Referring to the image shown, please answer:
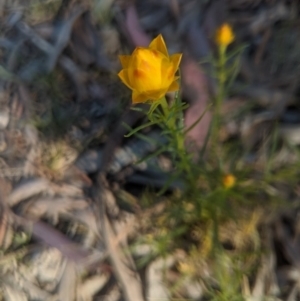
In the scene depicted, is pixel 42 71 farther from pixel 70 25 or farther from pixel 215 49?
pixel 215 49

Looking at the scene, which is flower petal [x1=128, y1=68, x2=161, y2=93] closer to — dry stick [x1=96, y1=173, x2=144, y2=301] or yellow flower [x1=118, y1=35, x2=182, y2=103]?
yellow flower [x1=118, y1=35, x2=182, y2=103]

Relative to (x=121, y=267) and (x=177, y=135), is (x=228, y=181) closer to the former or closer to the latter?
(x=177, y=135)

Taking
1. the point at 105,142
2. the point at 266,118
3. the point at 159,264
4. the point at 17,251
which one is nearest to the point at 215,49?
the point at 266,118

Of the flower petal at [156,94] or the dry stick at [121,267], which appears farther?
the dry stick at [121,267]

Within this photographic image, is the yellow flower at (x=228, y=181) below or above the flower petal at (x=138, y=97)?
below

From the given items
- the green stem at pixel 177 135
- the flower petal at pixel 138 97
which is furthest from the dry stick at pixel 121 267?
the flower petal at pixel 138 97

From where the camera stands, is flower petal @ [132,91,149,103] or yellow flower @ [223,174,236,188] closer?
flower petal @ [132,91,149,103]

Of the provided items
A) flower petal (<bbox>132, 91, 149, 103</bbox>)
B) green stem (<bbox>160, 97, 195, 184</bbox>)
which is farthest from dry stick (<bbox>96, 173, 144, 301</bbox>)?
flower petal (<bbox>132, 91, 149, 103</bbox>)

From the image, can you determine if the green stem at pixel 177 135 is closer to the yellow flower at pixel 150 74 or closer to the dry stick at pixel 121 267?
the yellow flower at pixel 150 74

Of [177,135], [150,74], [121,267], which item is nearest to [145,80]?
[150,74]

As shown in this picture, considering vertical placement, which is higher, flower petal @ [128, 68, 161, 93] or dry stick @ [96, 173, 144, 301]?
flower petal @ [128, 68, 161, 93]

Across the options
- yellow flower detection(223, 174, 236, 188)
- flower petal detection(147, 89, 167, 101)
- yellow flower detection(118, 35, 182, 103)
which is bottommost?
yellow flower detection(223, 174, 236, 188)
